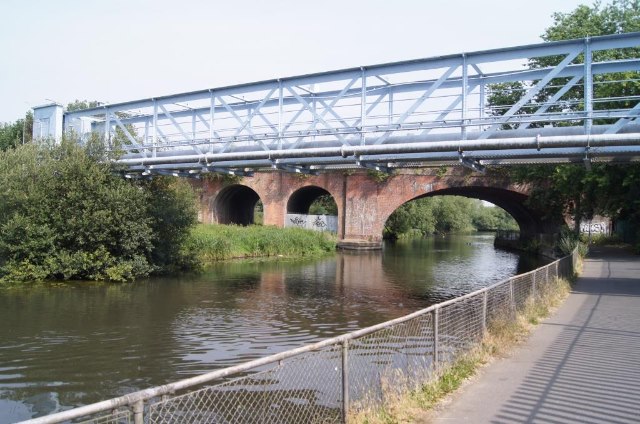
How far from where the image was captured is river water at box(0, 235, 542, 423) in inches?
350

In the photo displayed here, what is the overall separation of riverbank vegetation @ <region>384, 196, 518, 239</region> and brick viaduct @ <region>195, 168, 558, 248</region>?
49.4 ft

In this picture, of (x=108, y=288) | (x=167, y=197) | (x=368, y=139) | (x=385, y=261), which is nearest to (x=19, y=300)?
(x=108, y=288)

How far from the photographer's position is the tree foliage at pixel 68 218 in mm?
19266

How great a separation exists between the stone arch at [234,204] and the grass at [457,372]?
36128 mm

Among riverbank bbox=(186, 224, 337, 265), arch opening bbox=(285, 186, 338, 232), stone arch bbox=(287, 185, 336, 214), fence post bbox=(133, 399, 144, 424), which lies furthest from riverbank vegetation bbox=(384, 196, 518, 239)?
fence post bbox=(133, 399, 144, 424)

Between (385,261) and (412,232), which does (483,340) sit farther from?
(412,232)

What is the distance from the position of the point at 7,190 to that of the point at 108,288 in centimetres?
531

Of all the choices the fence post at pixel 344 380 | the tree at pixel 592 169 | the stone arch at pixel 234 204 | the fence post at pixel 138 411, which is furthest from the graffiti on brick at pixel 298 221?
the fence post at pixel 138 411

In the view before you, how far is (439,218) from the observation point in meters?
81.1

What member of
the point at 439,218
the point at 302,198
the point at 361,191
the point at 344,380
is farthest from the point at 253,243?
the point at 439,218

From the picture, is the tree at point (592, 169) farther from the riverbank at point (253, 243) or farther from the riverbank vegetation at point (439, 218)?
the riverbank vegetation at point (439, 218)

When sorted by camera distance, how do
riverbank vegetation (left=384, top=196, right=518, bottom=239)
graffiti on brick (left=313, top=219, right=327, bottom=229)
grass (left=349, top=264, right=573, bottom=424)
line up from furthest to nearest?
riverbank vegetation (left=384, top=196, right=518, bottom=239), graffiti on brick (left=313, top=219, right=327, bottom=229), grass (left=349, top=264, right=573, bottom=424)

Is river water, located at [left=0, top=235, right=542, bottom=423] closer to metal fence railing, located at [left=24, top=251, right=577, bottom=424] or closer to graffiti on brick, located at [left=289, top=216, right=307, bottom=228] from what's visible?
metal fence railing, located at [left=24, top=251, right=577, bottom=424]

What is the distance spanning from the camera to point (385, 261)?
1248 inches
